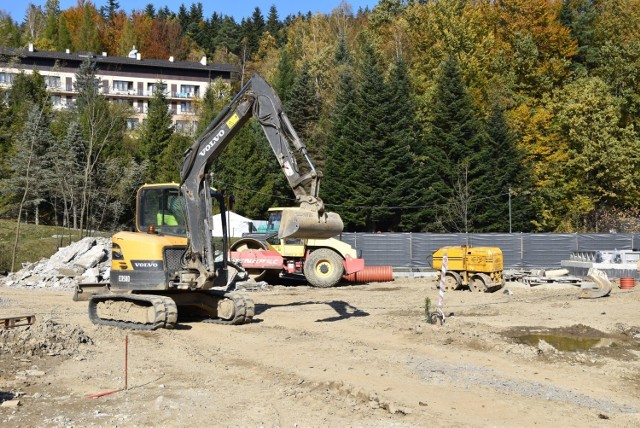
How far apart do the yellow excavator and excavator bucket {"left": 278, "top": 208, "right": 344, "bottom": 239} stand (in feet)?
6.05

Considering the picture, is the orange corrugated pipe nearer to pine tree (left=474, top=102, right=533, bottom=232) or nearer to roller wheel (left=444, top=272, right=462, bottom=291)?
roller wheel (left=444, top=272, right=462, bottom=291)

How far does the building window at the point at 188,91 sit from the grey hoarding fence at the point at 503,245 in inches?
2747

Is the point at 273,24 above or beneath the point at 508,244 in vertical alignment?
above

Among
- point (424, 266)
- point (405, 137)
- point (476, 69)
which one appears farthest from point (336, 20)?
point (424, 266)

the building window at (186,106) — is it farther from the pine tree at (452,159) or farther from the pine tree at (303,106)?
the pine tree at (452,159)

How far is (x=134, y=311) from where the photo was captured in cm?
1584

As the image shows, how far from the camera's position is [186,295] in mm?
16688

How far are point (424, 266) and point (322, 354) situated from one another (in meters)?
23.6

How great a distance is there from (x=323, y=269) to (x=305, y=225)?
14725mm

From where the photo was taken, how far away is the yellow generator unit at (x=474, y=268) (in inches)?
1001

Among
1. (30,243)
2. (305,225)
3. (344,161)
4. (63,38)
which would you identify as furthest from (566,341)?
(63,38)

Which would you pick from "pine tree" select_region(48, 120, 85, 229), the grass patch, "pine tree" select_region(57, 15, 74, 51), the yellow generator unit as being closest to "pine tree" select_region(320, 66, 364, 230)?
"pine tree" select_region(48, 120, 85, 229)

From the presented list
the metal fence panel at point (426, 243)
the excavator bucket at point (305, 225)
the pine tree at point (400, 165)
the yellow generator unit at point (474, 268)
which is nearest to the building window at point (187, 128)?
the pine tree at point (400, 165)

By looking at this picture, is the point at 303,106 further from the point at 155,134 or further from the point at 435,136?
the point at 435,136
